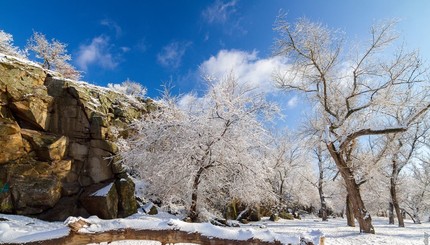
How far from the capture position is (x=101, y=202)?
1462 centimetres

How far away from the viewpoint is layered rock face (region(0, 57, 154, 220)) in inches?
527

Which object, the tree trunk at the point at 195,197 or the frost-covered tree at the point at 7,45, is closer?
the tree trunk at the point at 195,197

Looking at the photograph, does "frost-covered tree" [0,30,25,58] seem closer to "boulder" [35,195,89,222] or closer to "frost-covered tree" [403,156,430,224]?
"boulder" [35,195,89,222]

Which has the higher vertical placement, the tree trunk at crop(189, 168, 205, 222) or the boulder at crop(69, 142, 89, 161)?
the boulder at crop(69, 142, 89, 161)

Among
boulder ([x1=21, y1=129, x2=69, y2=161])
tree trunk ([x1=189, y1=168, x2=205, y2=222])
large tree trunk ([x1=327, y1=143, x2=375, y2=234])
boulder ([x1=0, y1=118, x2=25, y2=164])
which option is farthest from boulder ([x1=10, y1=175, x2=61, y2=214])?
large tree trunk ([x1=327, y1=143, x2=375, y2=234])

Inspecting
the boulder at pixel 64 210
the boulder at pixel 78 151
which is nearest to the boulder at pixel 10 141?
the boulder at pixel 78 151

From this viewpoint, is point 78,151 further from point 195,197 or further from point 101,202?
point 195,197

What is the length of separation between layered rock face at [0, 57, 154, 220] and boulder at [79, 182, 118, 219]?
0.18ft

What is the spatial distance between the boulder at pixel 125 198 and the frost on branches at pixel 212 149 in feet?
14.9

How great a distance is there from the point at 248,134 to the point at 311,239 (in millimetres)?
7606

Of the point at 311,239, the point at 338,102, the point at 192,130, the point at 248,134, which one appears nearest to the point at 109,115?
the point at 192,130

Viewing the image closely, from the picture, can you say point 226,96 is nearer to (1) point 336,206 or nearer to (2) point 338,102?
(2) point 338,102

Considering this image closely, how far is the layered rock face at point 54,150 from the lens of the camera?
1338cm

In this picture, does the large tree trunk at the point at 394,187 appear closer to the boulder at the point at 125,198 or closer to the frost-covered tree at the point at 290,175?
the frost-covered tree at the point at 290,175
